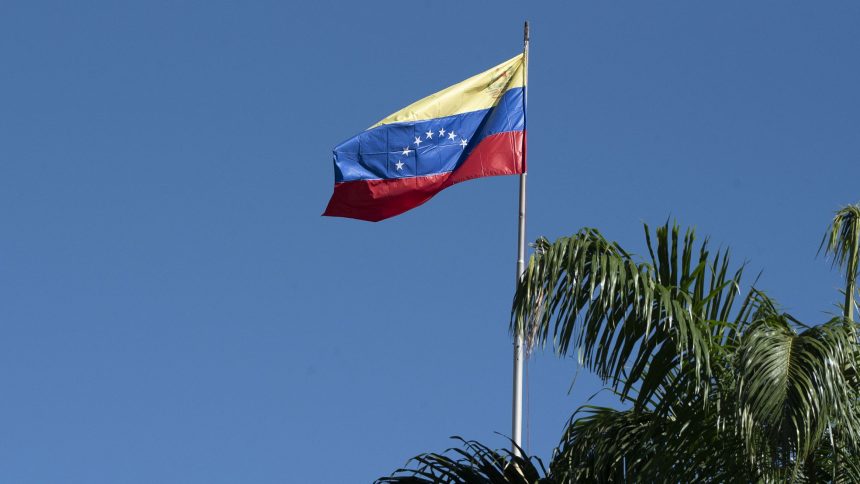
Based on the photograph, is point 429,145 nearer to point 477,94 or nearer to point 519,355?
point 477,94

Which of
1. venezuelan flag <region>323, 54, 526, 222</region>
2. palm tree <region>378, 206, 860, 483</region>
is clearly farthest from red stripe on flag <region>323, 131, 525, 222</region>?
palm tree <region>378, 206, 860, 483</region>

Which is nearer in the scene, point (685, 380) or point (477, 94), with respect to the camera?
point (685, 380)

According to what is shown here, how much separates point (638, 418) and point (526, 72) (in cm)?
610

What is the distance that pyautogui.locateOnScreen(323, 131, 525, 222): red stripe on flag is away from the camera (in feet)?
51.0

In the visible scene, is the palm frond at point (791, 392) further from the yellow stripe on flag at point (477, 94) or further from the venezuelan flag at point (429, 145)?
the yellow stripe on flag at point (477, 94)

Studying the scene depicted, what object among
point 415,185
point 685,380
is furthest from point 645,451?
point 415,185

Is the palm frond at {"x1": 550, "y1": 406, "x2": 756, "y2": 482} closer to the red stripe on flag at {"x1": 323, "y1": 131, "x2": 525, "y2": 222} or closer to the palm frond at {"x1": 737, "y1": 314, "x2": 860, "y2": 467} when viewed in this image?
the palm frond at {"x1": 737, "y1": 314, "x2": 860, "y2": 467}

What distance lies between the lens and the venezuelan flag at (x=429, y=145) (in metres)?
15.8

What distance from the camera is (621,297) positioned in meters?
10.5

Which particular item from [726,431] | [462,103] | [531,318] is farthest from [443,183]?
[726,431]

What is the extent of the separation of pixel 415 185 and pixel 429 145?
0.47 meters

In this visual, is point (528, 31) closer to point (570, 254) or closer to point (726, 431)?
point (570, 254)

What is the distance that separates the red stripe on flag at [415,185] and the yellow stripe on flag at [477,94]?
0.60 m

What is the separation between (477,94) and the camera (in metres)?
16.3
